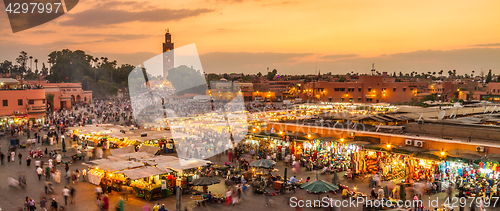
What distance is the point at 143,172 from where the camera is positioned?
12.2 metres

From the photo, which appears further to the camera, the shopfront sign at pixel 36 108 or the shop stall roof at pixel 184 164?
the shopfront sign at pixel 36 108

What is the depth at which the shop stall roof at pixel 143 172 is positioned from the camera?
38.7 ft

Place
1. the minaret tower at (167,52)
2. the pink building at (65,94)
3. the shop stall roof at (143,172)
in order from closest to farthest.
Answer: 1. the shop stall roof at (143,172)
2. the pink building at (65,94)
3. the minaret tower at (167,52)

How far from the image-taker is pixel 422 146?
1366 centimetres

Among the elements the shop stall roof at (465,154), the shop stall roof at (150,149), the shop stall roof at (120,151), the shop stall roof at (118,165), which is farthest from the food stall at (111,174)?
the shop stall roof at (465,154)

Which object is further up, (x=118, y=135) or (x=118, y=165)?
(x=118, y=165)

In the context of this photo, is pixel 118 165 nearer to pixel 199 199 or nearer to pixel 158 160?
pixel 158 160

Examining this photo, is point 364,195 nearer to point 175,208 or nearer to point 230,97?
point 175,208

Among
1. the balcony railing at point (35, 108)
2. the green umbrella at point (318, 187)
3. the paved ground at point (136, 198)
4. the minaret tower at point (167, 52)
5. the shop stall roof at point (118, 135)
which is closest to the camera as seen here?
the green umbrella at point (318, 187)

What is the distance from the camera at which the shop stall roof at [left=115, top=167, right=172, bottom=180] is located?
11.8 metres

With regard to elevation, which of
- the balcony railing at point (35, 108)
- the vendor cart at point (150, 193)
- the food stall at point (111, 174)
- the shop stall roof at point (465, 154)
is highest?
the balcony railing at point (35, 108)

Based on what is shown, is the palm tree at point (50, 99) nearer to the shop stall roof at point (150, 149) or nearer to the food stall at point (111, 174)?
the shop stall roof at point (150, 149)

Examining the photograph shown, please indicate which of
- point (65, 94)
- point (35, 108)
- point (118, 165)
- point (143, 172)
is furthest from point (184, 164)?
point (65, 94)

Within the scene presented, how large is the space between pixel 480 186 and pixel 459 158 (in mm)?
1035
